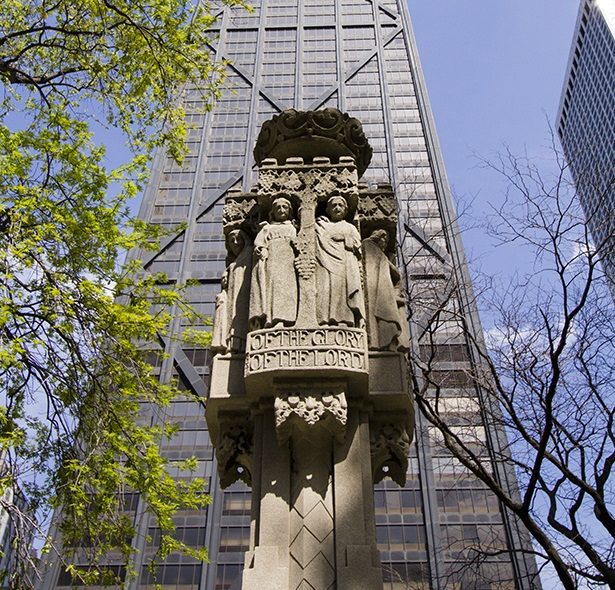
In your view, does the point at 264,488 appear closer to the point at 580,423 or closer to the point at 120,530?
the point at 120,530

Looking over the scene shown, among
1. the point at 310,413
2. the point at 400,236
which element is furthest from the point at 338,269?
the point at 400,236

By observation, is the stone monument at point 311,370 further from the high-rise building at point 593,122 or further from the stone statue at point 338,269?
the high-rise building at point 593,122

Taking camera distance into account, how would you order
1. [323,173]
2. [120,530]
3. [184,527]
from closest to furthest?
[323,173] → [120,530] → [184,527]

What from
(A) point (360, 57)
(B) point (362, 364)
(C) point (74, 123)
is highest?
(A) point (360, 57)

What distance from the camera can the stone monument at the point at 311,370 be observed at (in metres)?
4.73

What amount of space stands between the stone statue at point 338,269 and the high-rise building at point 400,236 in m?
6.07

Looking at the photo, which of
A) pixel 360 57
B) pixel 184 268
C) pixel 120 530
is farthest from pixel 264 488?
pixel 360 57

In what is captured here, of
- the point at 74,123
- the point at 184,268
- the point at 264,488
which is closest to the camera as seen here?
the point at 264,488

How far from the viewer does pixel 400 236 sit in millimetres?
17094

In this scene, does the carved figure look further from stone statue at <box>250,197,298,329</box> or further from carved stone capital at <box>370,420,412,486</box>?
carved stone capital at <box>370,420,412,486</box>

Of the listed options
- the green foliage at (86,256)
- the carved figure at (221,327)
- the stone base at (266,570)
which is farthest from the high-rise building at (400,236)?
the stone base at (266,570)

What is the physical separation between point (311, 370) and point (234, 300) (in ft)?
4.41

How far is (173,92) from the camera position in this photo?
1079 cm

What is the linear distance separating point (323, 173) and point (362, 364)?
91.1 inches
